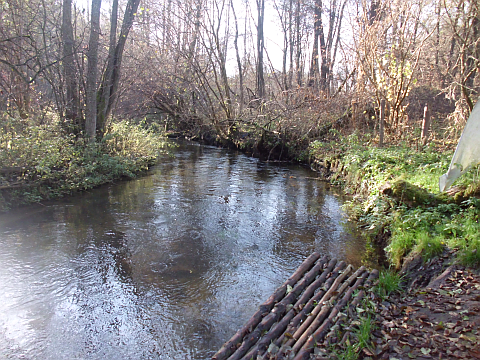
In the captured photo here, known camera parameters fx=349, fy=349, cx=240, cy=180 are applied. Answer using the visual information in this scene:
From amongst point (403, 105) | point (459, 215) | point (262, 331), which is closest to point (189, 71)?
point (403, 105)

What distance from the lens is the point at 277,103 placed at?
1750 cm

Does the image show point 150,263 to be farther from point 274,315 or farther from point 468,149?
point 468,149

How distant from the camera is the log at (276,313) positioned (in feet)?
11.5

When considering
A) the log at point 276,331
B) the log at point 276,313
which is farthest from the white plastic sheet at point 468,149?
the log at point 276,331

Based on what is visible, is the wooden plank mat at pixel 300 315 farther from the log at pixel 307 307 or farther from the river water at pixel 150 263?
the river water at pixel 150 263

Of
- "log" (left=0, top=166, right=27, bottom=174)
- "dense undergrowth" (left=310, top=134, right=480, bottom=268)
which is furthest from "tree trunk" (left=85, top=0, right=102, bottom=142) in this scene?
"dense undergrowth" (left=310, top=134, right=480, bottom=268)

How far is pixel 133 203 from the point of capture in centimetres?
997

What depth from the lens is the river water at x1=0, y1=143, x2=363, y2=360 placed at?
4320mm

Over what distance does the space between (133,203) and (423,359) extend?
8.33 metres

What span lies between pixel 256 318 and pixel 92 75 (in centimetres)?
1131

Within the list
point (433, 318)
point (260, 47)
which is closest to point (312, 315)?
point (433, 318)

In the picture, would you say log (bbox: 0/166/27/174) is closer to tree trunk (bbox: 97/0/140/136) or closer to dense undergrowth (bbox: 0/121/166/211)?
dense undergrowth (bbox: 0/121/166/211)

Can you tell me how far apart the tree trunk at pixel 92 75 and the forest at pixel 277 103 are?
44 millimetres

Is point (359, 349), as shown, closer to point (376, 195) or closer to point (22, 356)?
point (22, 356)
